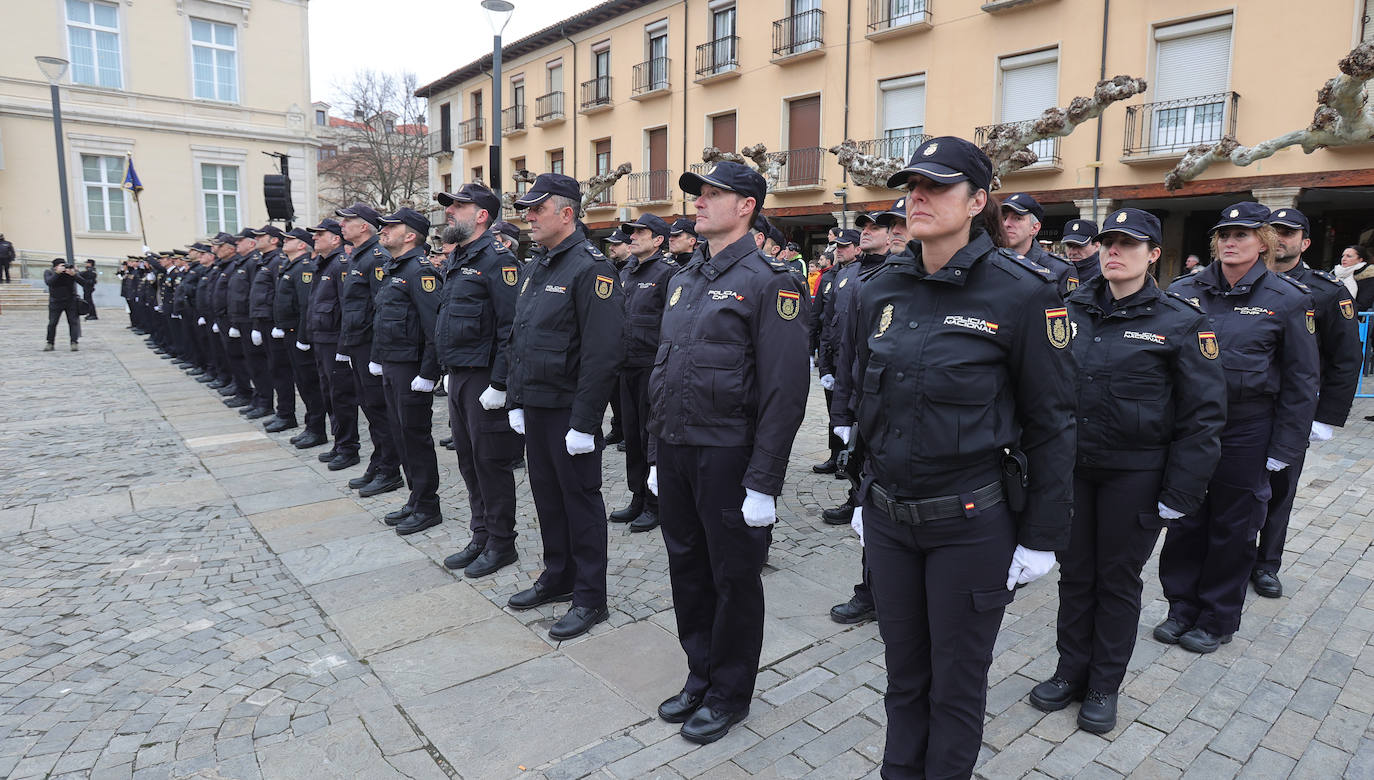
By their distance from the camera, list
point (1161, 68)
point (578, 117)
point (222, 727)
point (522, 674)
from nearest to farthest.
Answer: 1. point (222, 727)
2. point (522, 674)
3. point (1161, 68)
4. point (578, 117)

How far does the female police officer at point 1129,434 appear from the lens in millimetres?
3111

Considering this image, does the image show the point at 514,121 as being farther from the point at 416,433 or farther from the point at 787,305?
the point at 787,305

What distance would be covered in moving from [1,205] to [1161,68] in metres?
34.9

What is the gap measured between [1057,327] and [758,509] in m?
1.17

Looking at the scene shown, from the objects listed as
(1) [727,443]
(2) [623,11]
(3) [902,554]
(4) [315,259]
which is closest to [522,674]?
(1) [727,443]

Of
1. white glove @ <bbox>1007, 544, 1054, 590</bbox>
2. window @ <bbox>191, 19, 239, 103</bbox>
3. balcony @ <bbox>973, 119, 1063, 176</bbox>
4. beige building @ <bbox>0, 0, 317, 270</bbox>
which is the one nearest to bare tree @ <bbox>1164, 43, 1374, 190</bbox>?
balcony @ <bbox>973, 119, 1063, 176</bbox>

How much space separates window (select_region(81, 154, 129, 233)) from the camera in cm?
2930

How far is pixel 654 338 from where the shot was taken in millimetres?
6285

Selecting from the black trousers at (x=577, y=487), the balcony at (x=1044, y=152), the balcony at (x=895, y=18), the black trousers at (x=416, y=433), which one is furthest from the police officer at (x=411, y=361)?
the balcony at (x=895, y=18)

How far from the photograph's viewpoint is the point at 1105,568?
318 centimetres

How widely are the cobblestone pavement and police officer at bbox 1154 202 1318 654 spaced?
0.88 ft

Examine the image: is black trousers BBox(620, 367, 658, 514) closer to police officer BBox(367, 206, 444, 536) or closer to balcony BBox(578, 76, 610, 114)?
police officer BBox(367, 206, 444, 536)

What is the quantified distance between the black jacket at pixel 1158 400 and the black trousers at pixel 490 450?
3020 millimetres

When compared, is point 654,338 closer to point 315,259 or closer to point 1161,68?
point 315,259
